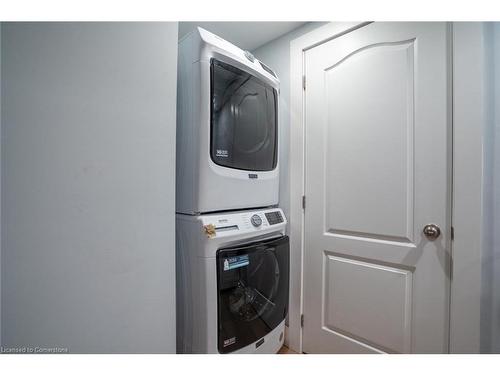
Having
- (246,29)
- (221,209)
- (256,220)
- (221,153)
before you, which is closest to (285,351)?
(256,220)

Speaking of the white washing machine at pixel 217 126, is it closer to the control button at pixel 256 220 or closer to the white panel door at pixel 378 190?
the control button at pixel 256 220

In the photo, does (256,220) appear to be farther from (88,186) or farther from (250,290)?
Result: (88,186)

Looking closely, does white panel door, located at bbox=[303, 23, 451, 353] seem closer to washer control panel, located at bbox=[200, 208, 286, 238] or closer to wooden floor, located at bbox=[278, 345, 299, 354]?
wooden floor, located at bbox=[278, 345, 299, 354]

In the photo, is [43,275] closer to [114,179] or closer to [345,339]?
[114,179]

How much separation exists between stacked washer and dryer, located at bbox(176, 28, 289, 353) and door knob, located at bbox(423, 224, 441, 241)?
2.43 ft

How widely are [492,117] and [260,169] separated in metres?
1.07

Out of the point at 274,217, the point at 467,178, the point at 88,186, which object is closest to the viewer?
the point at 88,186

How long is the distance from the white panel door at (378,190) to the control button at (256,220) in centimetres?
43

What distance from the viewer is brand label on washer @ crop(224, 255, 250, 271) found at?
1005mm

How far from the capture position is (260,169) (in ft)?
4.18

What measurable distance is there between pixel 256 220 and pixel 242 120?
1.77 feet

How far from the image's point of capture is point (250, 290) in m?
1.13

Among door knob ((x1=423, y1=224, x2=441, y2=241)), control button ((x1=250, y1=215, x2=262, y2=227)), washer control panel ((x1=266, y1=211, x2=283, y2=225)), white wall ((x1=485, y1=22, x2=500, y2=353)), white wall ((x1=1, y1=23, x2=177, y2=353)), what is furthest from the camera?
washer control panel ((x1=266, y1=211, x2=283, y2=225))

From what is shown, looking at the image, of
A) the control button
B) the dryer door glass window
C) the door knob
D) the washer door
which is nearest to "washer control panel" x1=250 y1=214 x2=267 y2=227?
the control button
